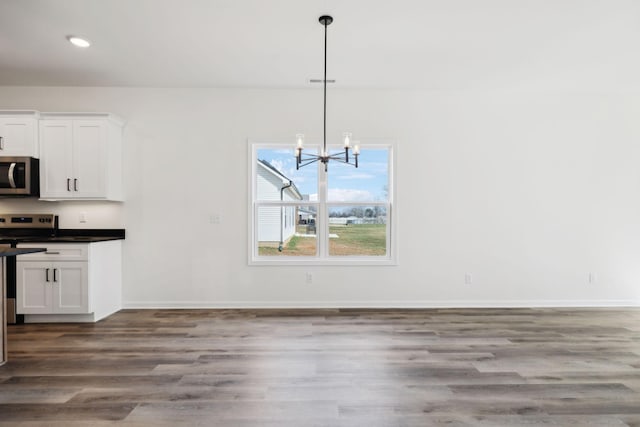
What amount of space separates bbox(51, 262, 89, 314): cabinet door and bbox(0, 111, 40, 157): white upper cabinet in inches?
54.7

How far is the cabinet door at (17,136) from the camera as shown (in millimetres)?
3773

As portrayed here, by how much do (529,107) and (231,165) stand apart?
3.91 m

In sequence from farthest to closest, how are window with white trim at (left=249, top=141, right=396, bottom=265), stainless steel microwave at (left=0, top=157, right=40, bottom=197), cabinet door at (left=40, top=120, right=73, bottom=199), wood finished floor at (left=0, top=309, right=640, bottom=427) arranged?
window with white trim at (left=249, top=141, right=396, bottom=265) → cabinet door at (left=40, top=120, right=73, bottom=199) → stainless steel microwave at (left=0, top=157, right=40, bottom=197) → wood finished floor at (left=0, top=309, right=640, bottom=427)

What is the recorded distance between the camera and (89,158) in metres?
3.86

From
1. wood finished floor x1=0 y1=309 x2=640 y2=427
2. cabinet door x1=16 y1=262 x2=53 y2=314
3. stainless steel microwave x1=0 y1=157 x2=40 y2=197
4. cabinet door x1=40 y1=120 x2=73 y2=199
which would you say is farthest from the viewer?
cabinet door x1=40 y1=120 x2=73 y2=199

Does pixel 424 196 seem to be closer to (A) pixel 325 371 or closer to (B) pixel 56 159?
(A) pixel 325 371

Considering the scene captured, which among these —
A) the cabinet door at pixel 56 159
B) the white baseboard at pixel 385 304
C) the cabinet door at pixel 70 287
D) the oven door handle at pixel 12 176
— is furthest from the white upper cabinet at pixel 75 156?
the white baseboard at pixel 385 304

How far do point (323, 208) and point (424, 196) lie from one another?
1.32 m

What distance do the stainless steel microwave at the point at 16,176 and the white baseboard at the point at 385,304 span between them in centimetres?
172

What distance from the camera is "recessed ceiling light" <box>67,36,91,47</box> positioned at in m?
3.01

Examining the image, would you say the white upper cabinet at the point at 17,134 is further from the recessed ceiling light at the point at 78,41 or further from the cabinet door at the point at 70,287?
the cabinet door at the point at 70,287

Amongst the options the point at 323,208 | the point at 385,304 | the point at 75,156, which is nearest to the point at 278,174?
the point at 323,208

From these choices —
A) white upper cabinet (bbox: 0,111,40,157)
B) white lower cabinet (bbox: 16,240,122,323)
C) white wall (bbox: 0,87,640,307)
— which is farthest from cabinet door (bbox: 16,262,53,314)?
white upper cabinet (bbox: 0,111,40,157)

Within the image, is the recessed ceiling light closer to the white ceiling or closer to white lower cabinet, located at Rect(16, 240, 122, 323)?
the white ceiling
